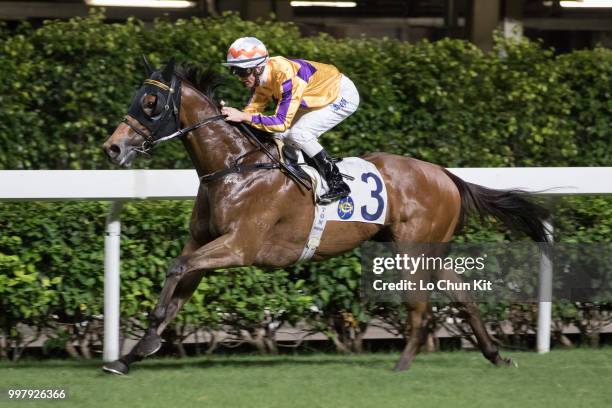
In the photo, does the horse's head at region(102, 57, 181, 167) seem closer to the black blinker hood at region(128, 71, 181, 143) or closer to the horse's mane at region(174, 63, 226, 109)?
the black blinker hood at region(128, 71, 181, 143)

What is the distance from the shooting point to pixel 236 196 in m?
5.16

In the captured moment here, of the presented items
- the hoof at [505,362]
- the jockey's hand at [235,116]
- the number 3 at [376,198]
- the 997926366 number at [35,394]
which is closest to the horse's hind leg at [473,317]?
the hoof at [505,362]

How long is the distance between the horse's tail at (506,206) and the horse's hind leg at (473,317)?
1.21 feet

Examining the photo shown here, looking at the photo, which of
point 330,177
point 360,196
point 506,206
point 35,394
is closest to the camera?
point 35,394

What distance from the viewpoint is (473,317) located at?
5543 millimetres

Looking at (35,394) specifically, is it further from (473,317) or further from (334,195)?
(473,317)

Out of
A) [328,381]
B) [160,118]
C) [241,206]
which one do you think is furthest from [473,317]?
[160,118]

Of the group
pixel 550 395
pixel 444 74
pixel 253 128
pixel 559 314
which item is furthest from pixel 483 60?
pixel 550 395

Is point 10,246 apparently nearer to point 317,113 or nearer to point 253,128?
point 253,128

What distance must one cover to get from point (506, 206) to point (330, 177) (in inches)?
43.7

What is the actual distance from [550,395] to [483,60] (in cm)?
354

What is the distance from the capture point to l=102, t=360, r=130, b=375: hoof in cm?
498

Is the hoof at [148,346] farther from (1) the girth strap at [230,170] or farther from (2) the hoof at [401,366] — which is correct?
(2) the hoof at [401,366]

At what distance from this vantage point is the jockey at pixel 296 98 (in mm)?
5168
